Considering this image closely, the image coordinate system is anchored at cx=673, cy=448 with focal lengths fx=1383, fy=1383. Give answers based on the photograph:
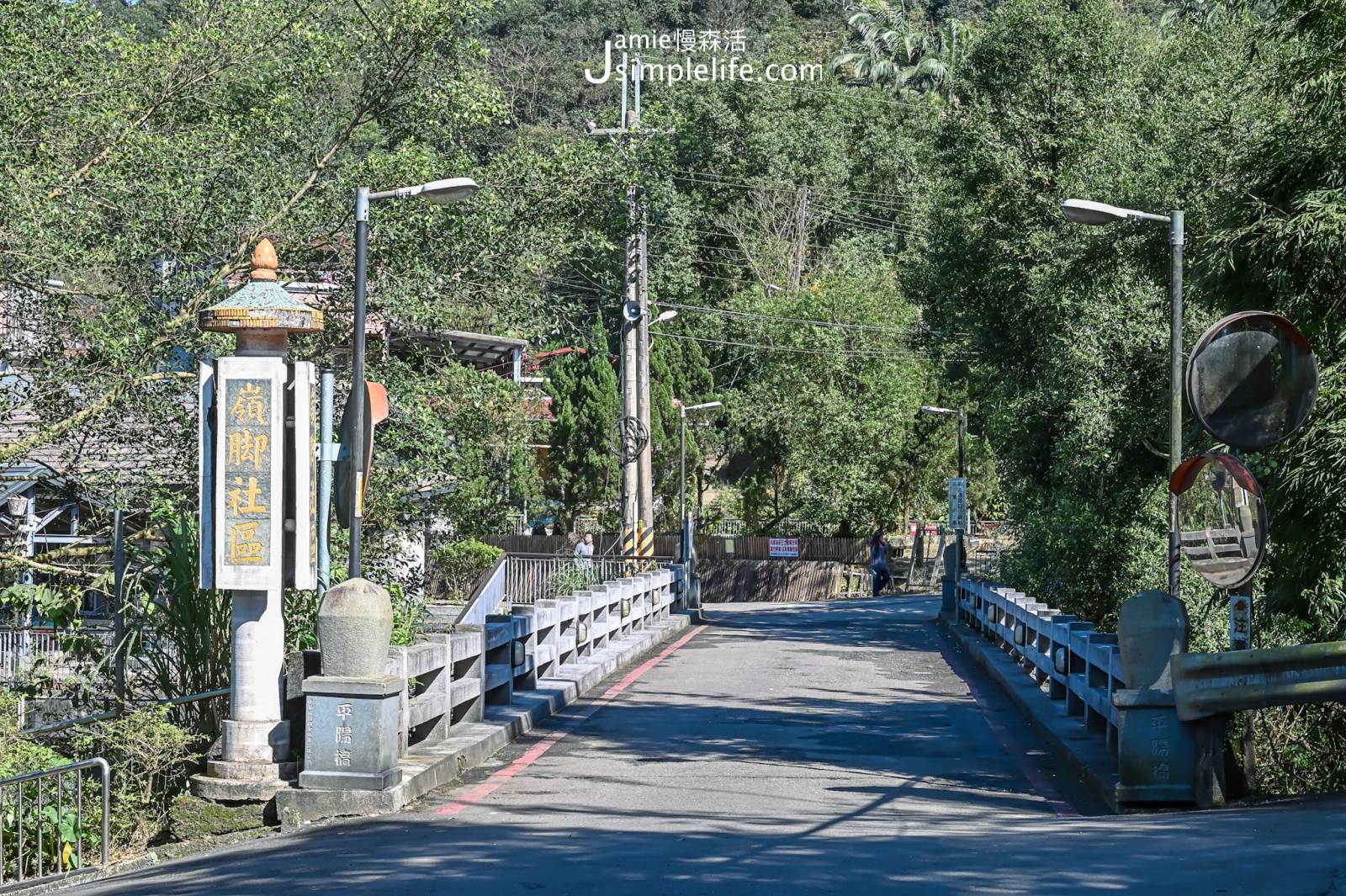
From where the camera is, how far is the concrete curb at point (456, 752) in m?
9.38

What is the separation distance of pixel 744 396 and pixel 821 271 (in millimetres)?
10486

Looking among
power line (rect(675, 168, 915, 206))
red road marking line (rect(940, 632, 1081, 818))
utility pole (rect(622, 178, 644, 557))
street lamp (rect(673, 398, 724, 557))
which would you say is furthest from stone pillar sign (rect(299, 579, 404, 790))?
power line (rect(675, 168, 915, 206))

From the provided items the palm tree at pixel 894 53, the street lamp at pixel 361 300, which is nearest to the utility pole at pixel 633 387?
the street lamp at pixel 361 300

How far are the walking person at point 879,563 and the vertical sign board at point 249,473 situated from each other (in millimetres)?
38417

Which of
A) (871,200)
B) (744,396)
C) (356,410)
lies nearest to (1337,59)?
(356,410)

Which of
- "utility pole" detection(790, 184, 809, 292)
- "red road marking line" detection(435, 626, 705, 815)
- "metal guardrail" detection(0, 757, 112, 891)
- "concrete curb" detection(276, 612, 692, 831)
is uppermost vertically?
"utility pole" detection(790, 184, 809, 292)

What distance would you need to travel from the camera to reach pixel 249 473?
388 inches

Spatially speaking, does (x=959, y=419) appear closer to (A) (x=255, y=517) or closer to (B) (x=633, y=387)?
(B) (x=633, y=387)

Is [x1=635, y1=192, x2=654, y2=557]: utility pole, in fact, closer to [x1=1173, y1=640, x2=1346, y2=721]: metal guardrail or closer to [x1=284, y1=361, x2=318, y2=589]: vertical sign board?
[x1=284, y1=361, x2=318, y2=589]: vertical sign board

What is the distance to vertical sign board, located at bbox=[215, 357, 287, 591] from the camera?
9852mm

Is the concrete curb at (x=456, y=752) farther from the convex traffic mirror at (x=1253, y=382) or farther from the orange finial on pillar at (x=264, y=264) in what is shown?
the convex traffic mirror at (x=1253, y=382)

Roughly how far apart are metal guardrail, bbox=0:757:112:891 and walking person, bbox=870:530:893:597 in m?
36.9

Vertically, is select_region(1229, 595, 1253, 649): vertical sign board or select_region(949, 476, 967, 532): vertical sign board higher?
select_region(949, 476, 967, 532): vertical sign board

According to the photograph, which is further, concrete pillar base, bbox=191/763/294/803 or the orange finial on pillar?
the orange finial on pillar
